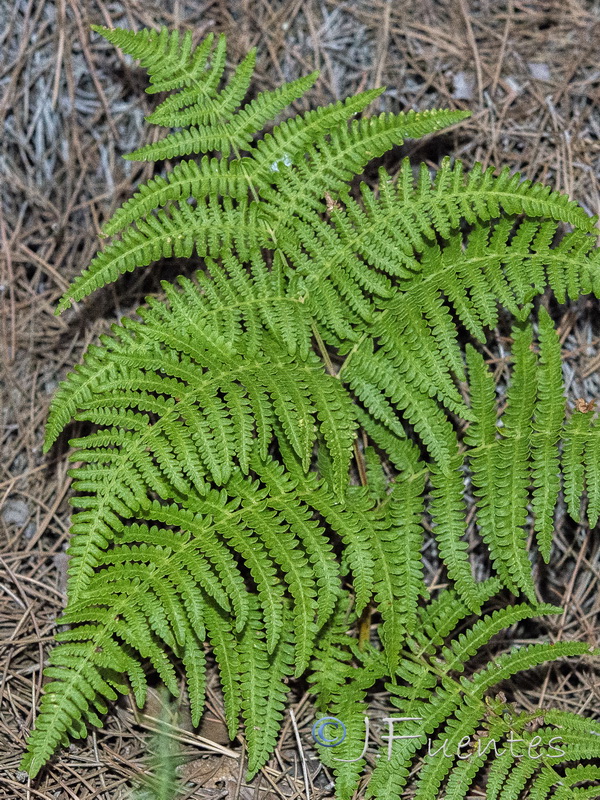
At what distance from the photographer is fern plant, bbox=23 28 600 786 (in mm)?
2877

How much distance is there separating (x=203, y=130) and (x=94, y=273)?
2.63ft

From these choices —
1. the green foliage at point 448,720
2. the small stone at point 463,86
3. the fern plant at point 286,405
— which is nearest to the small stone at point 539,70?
the small stone at point 463,86

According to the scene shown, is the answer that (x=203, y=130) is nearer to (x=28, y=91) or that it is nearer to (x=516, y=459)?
(x=28, y=91)

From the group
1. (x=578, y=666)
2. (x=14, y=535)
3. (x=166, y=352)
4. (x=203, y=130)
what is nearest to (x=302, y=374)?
(x=166, y=352)

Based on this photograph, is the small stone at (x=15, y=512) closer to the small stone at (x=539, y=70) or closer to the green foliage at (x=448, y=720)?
the green foliage at (x=448, y=720)

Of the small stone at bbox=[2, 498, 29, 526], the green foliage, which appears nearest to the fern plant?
the green foliage

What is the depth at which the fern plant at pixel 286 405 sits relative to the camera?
2.88m

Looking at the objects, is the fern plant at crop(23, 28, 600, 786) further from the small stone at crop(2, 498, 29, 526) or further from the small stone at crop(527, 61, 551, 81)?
the small stone at crop(527, 61, 551, 81)

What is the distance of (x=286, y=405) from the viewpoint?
9.64 feet

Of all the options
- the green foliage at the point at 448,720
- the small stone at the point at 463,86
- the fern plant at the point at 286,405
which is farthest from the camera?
the small stone at the point at 463,86

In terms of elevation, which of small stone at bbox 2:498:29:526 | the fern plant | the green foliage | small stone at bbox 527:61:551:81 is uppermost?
small stone at bbox 527:61:551:81

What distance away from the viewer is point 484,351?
12.7 feet

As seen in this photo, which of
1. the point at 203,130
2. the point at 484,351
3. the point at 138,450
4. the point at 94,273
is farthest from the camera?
the point at 484,351

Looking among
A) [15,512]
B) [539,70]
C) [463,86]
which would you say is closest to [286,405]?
[15,512]
